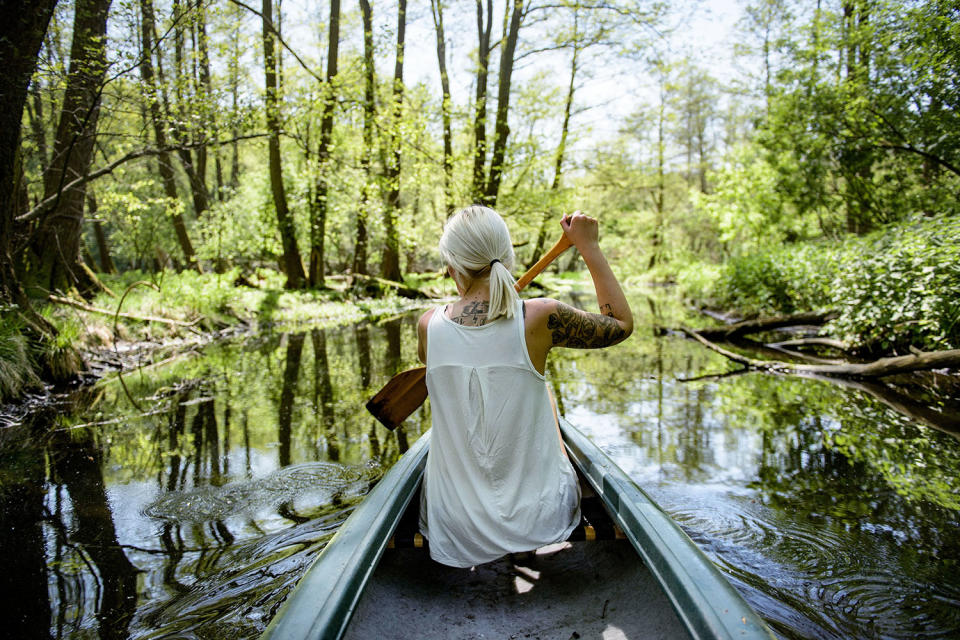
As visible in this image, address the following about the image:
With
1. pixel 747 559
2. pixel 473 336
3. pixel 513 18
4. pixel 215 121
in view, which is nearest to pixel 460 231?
pixel 473 336

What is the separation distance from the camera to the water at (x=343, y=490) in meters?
2.57

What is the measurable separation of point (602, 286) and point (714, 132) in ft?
109

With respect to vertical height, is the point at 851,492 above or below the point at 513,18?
below

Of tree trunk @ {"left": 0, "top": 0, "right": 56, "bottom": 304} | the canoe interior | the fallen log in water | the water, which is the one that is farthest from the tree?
the fallen log in water

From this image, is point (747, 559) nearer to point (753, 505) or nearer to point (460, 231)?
point (753, 505)

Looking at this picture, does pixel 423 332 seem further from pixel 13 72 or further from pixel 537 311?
pixel 13 72

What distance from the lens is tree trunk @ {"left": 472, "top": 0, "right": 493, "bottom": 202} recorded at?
16.4m

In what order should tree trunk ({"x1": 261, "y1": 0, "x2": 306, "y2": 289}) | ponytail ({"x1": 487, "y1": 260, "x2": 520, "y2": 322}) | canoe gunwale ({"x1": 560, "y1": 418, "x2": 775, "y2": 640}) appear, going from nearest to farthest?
canoe gunwale ({"x1": 560, "y1": 418, "x2": 775, "y2": 640}) → ponytail ({"x1": 487, "y1": 260, "x2": 520, "y2": 322}) → tree trunk ({"x1": 261, "y1": 0, "x2": 306, "y2": 289})

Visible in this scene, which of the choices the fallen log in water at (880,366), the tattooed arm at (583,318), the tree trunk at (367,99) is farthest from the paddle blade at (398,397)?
the tree trunk at (367,99)

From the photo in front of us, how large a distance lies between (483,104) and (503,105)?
67 centimetres

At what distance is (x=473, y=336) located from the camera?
1959 mm

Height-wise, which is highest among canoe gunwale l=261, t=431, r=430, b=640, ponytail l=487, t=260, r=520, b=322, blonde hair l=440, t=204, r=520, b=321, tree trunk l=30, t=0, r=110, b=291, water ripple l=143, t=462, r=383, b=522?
tree trunk l=30, t=0, r=110, b=291

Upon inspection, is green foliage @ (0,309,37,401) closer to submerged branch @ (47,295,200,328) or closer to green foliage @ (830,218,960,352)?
submerged branch @ (47,295,200,328)

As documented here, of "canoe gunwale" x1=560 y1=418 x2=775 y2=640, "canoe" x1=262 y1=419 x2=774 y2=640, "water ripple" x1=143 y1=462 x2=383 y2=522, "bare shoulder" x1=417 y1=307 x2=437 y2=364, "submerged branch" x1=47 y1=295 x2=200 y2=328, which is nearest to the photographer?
"canoe gunwale" x1=560 y1=418 x2=775 y2=640
